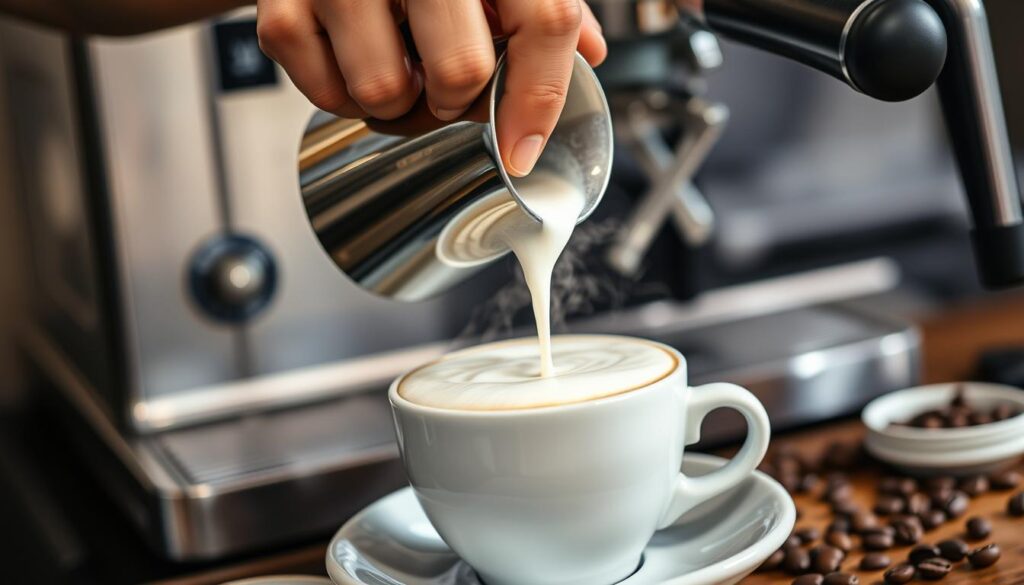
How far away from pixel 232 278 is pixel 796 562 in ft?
1.26

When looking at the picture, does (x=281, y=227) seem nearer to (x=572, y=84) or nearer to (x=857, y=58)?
(x=572, y=84)

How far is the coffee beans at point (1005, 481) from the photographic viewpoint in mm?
617

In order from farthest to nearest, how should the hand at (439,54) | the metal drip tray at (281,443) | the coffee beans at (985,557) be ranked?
the metal drip tray at (281,443) < the coffee beans at (985,557) < the hand at (439,54)

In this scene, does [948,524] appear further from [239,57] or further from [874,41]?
[239,57]

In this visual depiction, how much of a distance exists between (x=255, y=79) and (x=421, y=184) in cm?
28

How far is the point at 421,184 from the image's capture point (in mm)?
487

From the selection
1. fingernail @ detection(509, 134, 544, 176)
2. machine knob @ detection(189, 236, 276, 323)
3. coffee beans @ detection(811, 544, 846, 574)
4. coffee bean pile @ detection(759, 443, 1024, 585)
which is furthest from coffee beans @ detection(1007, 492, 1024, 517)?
machine knob @ detection(189, 236, 276, 323)

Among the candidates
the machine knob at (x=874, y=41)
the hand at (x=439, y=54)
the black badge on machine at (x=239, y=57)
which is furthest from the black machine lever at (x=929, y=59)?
the black badge on machine at (x=239, y=57)

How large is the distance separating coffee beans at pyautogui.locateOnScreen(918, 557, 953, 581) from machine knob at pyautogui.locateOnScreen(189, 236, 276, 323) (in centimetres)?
43

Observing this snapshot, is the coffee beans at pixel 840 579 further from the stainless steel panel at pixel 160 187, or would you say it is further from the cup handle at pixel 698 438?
the stainless steel panel at pixel 160 187

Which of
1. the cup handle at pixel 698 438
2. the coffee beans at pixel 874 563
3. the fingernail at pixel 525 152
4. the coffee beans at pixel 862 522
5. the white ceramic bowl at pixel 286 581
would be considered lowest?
the coffee beans at pixel 862 522

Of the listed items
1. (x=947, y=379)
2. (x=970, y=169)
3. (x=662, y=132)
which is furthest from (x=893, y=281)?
(x=970, y=169)

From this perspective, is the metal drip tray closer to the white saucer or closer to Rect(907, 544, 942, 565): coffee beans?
the white saucer

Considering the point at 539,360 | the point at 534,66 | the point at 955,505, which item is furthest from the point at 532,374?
the point at 955,505
